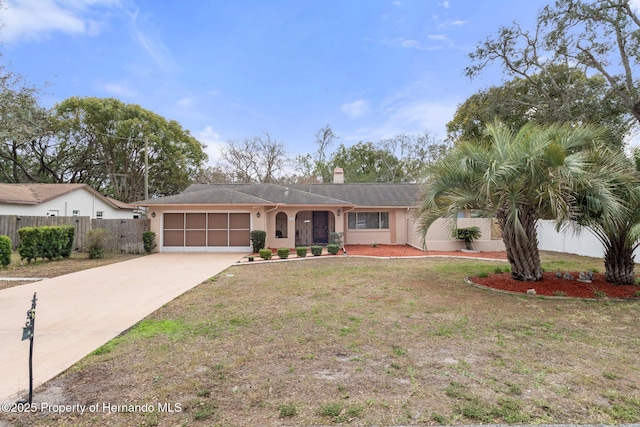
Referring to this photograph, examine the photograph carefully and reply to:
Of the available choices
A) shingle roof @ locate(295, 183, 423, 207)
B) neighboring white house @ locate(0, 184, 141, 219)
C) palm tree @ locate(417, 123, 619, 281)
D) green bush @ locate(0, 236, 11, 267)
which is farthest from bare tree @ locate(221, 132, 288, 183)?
palm tree @ locate(417, 123, 619, 281)

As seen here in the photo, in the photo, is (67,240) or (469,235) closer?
(67,240)

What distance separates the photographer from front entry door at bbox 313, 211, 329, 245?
17922 mm

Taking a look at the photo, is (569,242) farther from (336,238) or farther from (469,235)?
(336,238)

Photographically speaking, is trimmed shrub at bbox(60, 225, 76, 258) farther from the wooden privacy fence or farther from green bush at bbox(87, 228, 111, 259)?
the wooden privacy fence

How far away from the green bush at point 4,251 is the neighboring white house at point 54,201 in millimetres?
9689

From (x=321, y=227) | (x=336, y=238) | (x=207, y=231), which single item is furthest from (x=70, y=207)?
(x=336, y=238)

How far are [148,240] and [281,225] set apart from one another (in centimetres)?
659

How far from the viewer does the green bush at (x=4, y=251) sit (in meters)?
10.0

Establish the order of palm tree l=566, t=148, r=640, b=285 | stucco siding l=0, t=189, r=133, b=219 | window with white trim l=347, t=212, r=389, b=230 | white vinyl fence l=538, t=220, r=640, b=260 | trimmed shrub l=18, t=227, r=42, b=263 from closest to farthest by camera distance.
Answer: palm tree l=566, t=148, r=640, b=285
trimmed shrub l=18, t=227, r=42, b=263
white vinyl fence l=538, t=220, r=640, b=260
stucco siding l=0, t=189, r=133, b=219
window with white trim l=347, t=212, r=389, b=230

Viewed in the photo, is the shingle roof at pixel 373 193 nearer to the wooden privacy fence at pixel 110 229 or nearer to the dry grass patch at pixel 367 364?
the wooden privacy fence at pixel 110 229

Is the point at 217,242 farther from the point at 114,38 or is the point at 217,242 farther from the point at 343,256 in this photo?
the point at 114,38

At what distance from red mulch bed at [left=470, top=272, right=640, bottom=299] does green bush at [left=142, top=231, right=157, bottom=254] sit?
46.0 feet

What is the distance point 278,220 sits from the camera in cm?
1741

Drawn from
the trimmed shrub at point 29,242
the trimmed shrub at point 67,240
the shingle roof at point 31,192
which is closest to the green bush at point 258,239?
the trimmed shrub at point 67,240
